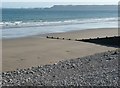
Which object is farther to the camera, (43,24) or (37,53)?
(43,24)

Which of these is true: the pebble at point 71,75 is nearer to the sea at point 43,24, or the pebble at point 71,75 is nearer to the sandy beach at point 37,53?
the sandy beach at point 37,53

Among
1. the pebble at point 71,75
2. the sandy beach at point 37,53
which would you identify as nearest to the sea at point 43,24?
the sandy beach at point 37,53

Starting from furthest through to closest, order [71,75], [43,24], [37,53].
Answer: [43,24] < [37,53] < [71,75]

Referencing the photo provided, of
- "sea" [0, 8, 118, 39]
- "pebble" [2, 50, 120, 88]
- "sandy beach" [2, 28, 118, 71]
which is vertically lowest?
"sea" [0, 8, 118, 39]

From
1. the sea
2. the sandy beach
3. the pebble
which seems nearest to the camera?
the pebble

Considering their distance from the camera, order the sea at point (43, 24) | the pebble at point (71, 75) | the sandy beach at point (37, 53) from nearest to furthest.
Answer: the pebble at point (71, 75) → the sandy beach at point (37, 53) → the sea at point (43, 24)

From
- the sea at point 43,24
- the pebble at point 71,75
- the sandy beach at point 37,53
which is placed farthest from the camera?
the sea at point 43,24

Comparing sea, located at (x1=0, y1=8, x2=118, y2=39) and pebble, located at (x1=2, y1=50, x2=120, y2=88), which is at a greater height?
pebble, located at (x1=2, y1=50, x2=120, y2=88)

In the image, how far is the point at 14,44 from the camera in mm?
24547

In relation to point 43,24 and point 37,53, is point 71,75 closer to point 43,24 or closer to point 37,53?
point 37,53

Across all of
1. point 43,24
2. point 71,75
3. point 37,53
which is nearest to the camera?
point 71,75

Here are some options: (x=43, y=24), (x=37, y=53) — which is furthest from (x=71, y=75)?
(x=43, y=24)

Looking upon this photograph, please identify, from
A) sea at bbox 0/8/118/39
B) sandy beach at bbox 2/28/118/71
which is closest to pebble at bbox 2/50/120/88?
sandy beach at bbox 2/28/118/71

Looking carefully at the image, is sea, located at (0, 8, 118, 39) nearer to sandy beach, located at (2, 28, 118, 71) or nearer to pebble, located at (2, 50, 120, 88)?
sandy beach, located at (2, 28, 118, 71)
